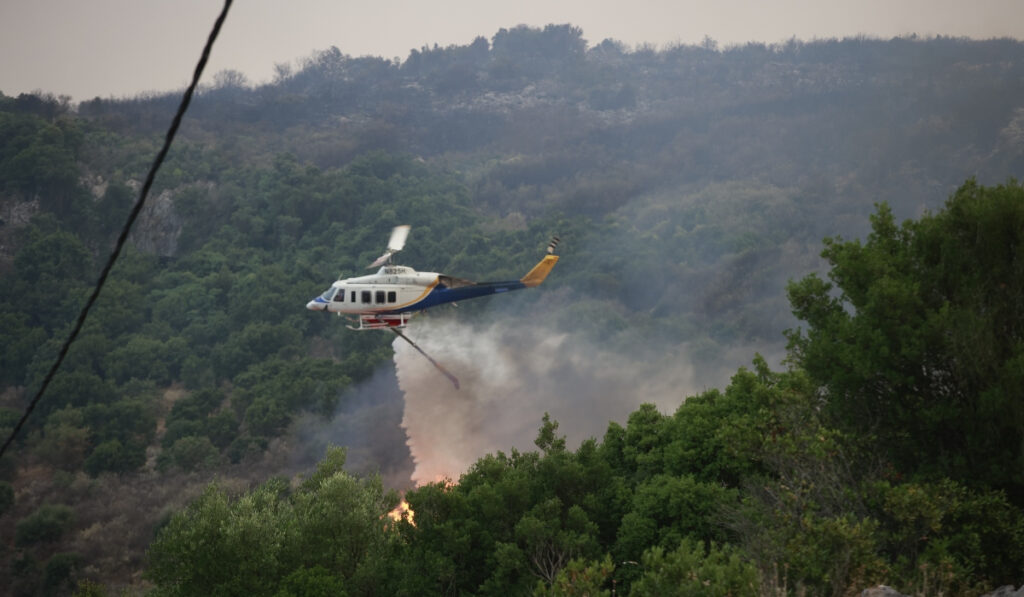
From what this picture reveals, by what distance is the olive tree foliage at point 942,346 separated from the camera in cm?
2633

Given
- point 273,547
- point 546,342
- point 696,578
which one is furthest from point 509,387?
point 696,578

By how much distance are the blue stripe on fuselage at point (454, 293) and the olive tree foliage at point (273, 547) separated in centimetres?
969

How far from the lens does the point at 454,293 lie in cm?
4000

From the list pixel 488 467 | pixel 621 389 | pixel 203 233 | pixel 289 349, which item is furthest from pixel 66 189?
pixel 488 467

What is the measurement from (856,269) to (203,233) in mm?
113083

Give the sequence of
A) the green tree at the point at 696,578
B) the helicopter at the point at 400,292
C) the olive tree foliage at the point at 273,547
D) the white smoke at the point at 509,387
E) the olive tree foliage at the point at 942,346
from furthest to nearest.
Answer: the white smoke at the point at 509,387 → the helicopter at the point at 400,292 → the olive tree foliage at the point at 273,547 → the olive tree foliage at the point at 942,346 → the green tree at the point at 696,578

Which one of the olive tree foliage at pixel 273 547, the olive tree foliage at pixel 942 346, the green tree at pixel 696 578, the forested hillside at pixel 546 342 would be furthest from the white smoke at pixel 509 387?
the green tree at pixel 696 578

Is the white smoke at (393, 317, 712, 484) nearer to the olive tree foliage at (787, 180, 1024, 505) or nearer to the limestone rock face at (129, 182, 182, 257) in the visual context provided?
the limestone rock face at (129, 182, 182, 257)

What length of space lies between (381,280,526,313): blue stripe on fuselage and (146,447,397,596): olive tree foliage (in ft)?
31.8

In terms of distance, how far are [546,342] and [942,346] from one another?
75988mm

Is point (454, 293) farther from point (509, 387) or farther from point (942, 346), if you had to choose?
point (509, 387)

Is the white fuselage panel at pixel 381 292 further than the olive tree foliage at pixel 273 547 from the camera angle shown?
Yes

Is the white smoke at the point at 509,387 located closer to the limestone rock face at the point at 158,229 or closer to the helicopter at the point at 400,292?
the helicopter at the point at 400,292

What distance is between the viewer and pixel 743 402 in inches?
1460
